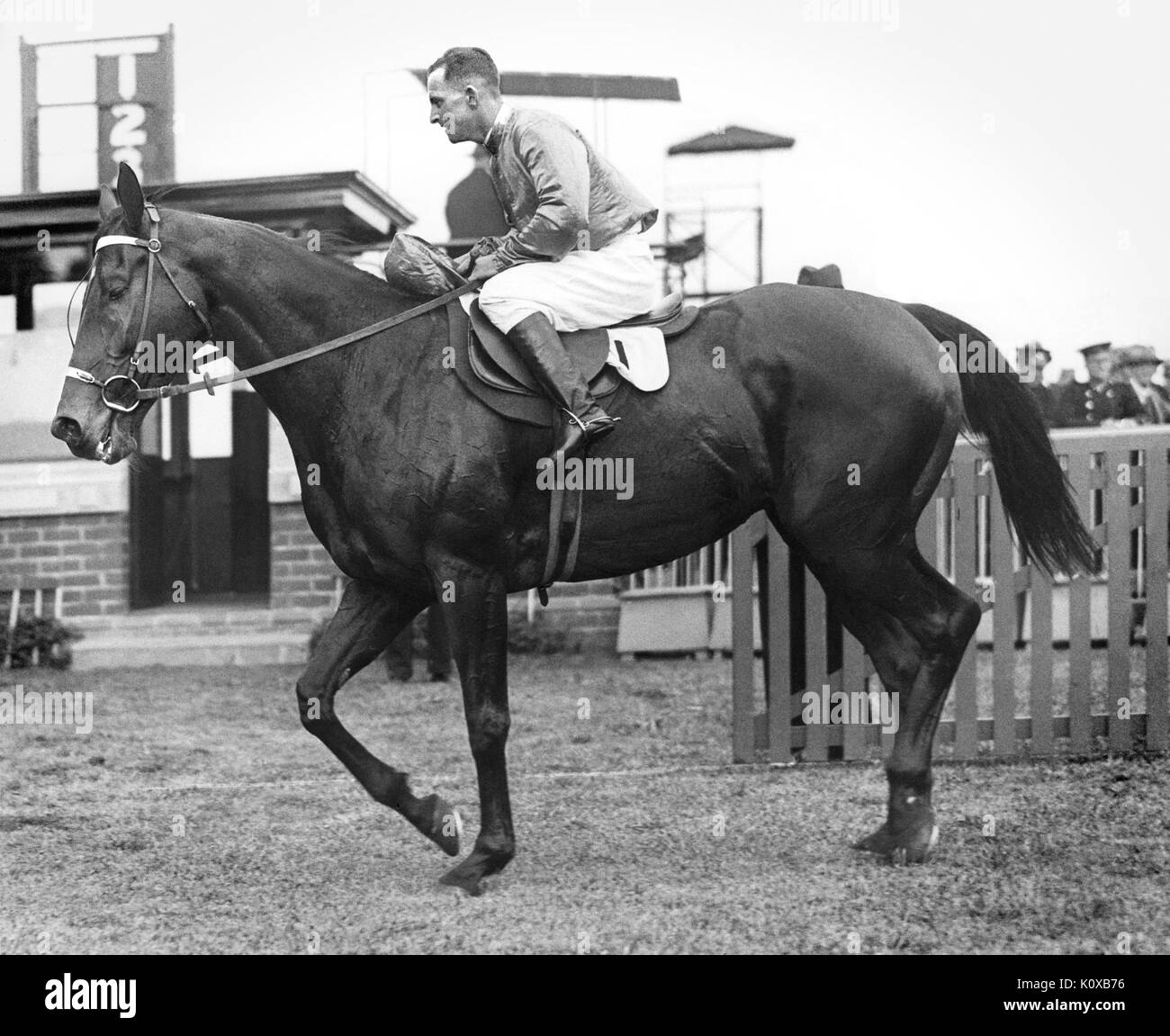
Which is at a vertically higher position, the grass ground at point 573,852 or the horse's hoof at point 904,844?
the horse's hoof at point 904,844

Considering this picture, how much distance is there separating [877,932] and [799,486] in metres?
1.55

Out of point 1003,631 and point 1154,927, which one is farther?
point 1003,631

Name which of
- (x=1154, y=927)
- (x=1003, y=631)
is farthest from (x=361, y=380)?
(x=1003, y=631)

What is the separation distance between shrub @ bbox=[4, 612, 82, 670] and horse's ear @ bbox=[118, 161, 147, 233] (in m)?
7.68

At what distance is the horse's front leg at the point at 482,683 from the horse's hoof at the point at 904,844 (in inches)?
49.7

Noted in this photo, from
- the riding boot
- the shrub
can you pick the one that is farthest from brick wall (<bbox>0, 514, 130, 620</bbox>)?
the riding boot

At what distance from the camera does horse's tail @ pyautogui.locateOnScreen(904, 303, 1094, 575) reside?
4980mm

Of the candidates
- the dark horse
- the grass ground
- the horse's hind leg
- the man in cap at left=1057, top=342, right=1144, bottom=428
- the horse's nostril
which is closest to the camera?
the grass ground

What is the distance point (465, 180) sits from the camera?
11.3 m

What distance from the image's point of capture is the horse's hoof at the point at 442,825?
4324mm

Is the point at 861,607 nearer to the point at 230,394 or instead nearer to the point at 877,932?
the point at 877,932

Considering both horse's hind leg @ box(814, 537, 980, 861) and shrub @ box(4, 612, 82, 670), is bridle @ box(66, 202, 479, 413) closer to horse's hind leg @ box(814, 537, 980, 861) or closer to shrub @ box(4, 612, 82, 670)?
horse's hind leg @ box(814, 537, 980, 861)

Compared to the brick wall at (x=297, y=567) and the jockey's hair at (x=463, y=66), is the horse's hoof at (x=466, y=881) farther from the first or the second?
the brick wall at (x=297, y=567)

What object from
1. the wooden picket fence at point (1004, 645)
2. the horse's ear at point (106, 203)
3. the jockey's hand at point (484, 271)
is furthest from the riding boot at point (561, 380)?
the wooden picket fence at point (1004, 645)
